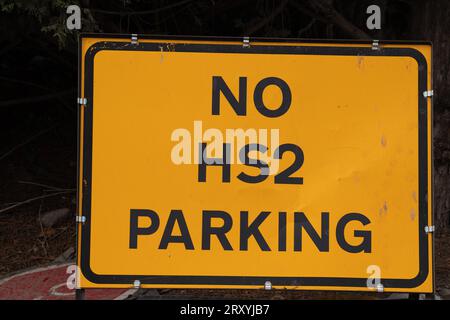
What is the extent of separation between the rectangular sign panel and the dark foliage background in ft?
3.82

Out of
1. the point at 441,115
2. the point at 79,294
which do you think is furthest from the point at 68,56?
the point at 79,294

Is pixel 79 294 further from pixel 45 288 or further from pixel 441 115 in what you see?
pixel 441 115

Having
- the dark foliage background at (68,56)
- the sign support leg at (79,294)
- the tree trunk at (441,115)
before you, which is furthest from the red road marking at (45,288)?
the tree trunk at (441,115)

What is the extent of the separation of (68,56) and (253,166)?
14.0ft

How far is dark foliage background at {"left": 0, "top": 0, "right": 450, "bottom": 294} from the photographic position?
173 inches

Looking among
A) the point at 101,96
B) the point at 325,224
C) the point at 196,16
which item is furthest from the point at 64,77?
the point at 325,224

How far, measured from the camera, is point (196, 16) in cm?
529

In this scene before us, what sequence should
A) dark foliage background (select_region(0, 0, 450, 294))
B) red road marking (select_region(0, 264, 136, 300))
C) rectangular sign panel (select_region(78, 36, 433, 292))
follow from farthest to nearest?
dark foliage background (select_region(0, 0, 450, 294)), red road marking (select_region(0, 264, 136, 300)), rectangular sign panel (select_region(78, 36, 433, 292))

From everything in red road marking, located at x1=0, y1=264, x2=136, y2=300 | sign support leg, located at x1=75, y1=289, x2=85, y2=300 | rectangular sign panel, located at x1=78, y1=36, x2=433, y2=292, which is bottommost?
red road marking, located at x1=0, y1=264, x2=136, y2=300

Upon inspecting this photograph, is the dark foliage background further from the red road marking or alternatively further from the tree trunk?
the red road marking

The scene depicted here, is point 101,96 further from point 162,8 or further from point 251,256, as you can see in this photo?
point 162,8

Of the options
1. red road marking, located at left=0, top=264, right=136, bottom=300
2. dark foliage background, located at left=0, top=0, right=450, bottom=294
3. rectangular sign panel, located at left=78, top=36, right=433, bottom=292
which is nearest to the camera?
rectangular sign panel, located at left=78, top=36, right=433, bottom=292

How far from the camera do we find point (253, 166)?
268cm

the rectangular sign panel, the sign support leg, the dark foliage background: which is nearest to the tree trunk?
the dark foliage background
